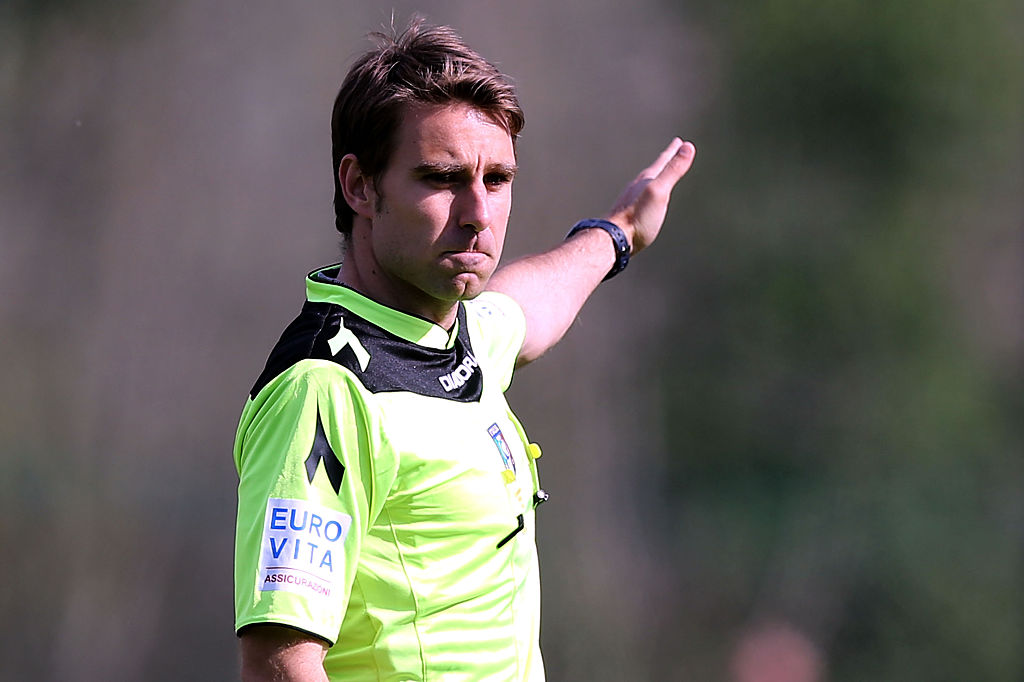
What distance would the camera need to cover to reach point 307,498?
1389 mm

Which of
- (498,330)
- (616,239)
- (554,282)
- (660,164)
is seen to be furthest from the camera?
(660,164)

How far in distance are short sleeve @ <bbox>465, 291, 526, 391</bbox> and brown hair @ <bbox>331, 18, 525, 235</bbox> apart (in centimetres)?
37

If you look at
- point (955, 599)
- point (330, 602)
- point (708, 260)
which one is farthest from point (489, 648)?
point (955, 599)

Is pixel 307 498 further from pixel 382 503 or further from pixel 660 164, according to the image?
pixel 660 164

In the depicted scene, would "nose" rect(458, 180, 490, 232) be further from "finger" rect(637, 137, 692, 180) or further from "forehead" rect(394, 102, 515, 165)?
"finger" rect(637, 137, 692, 180)

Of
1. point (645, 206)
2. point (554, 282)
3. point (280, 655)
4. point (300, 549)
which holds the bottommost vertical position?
point (280, 655)

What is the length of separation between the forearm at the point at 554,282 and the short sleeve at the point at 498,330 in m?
0.05

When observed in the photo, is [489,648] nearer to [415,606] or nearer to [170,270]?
[415,606]

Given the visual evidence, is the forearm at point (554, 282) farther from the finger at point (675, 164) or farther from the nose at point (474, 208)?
the nose at point (474, 208)

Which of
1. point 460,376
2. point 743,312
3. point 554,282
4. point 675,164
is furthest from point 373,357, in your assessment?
point 743,312

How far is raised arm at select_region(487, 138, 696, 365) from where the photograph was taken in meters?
2.20

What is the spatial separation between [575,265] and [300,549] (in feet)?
3.59

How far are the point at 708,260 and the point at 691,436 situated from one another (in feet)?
1.61

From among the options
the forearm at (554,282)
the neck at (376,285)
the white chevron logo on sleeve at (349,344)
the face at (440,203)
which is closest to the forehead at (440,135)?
the face at (440,203)
